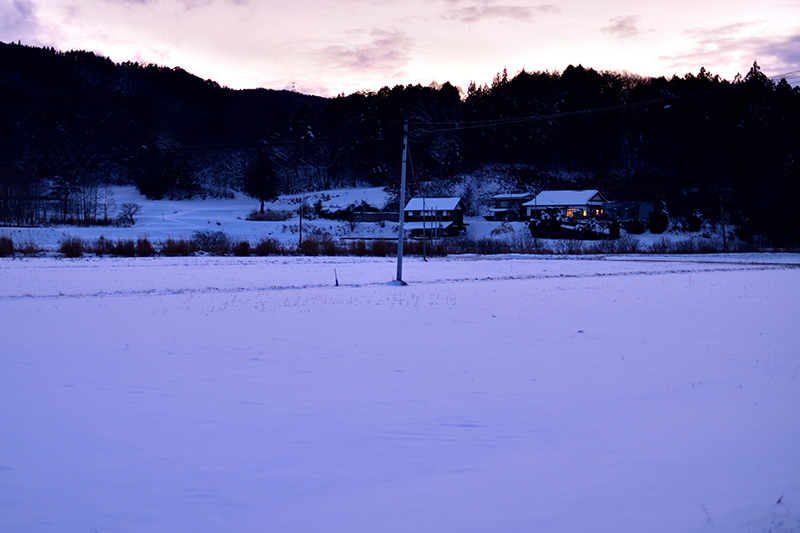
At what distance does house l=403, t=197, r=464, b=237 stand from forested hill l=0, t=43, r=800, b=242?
4.87 m

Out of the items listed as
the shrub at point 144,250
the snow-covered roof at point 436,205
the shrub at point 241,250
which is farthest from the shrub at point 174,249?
the snow-covered roof at point 436,205

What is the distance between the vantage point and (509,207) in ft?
271

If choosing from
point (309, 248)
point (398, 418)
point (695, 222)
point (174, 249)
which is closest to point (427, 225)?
point (309, 248)

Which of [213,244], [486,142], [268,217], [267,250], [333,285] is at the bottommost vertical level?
[333,285]

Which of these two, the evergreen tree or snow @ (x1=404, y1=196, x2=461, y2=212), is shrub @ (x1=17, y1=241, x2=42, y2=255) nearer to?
snow @ (x1=404, y1=196, x2=461, y2=212)

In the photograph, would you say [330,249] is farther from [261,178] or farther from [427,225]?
[261,178]

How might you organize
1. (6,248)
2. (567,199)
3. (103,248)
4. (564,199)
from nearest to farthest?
(6,248)
(103,248)
(567,199)
(564,199)

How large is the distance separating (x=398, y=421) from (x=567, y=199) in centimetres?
7456

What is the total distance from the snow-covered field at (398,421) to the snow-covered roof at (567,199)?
6162cm

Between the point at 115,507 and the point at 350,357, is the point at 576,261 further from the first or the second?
the point at 115,507

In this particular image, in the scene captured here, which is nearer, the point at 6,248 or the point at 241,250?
the point at 6,248

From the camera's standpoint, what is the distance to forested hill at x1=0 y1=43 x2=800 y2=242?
78.4m

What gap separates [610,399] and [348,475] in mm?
4489

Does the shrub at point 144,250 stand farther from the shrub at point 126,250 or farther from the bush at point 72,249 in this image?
the bush at point 72,249
